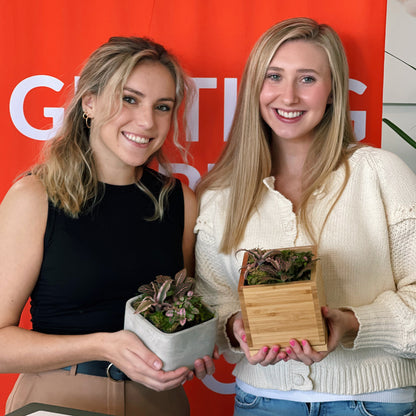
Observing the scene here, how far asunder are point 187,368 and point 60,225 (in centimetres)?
56

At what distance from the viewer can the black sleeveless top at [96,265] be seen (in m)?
1.70

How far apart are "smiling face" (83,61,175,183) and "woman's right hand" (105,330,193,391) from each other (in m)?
0.55

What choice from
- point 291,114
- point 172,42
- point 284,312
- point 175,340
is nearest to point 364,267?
point 284,312

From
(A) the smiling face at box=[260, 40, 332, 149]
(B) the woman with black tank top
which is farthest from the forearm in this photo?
(A) the smiling face at box=[260, 40, 332, 149]

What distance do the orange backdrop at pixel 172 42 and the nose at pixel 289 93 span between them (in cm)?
43

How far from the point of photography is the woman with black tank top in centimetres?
162

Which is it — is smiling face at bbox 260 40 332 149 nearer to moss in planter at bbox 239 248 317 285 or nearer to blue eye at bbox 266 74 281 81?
blue eye at bbox 266 74 281 81

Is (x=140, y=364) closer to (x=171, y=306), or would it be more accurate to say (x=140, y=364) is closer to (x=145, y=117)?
(x=171, y=306)

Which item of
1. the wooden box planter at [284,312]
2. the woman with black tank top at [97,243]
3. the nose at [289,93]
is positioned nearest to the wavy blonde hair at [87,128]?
the woman with black tank top at [97,243]

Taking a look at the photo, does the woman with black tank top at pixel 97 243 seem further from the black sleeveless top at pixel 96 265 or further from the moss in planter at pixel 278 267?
the moss in planter at pixel 278 267

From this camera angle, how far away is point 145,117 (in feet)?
5.83

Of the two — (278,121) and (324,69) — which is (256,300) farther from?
(324,69)

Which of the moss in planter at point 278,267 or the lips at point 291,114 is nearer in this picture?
the moss in planter at point 278,267

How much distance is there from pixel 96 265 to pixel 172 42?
3.03 feet
